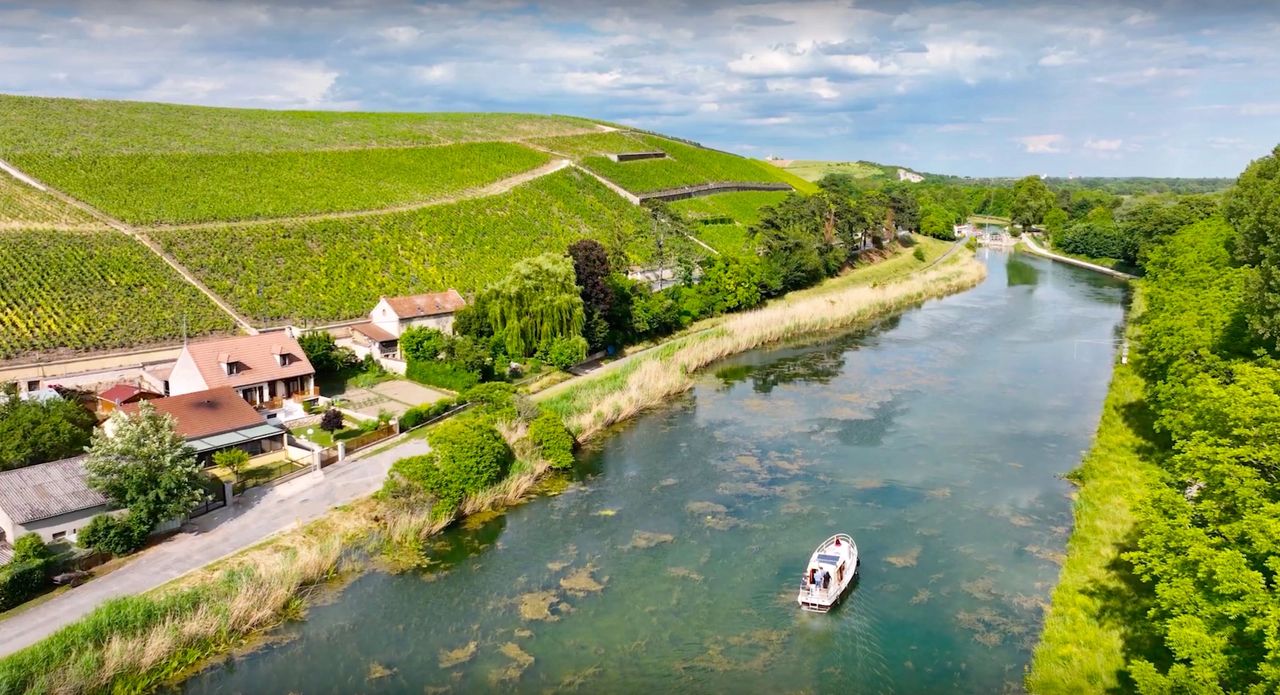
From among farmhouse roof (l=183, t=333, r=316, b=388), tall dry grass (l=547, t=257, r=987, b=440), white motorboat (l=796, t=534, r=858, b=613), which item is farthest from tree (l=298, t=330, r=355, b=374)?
white motorboat (l=796, t=534, r=858, b=613)

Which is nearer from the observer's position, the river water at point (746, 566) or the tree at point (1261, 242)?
the river water at point (746, 566)

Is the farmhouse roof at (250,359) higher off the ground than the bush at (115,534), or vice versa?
the farmhouse roof at (250,359)

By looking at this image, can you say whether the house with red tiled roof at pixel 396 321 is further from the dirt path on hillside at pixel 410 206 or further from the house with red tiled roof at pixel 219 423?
the dirt path on hillside at pixel 410 206

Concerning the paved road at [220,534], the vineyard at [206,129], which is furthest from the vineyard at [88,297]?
the vineyard at [206,129]

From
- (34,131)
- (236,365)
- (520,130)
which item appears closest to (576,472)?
(236,365)

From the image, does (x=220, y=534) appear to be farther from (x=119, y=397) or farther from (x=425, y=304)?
(x=425, y=304)
